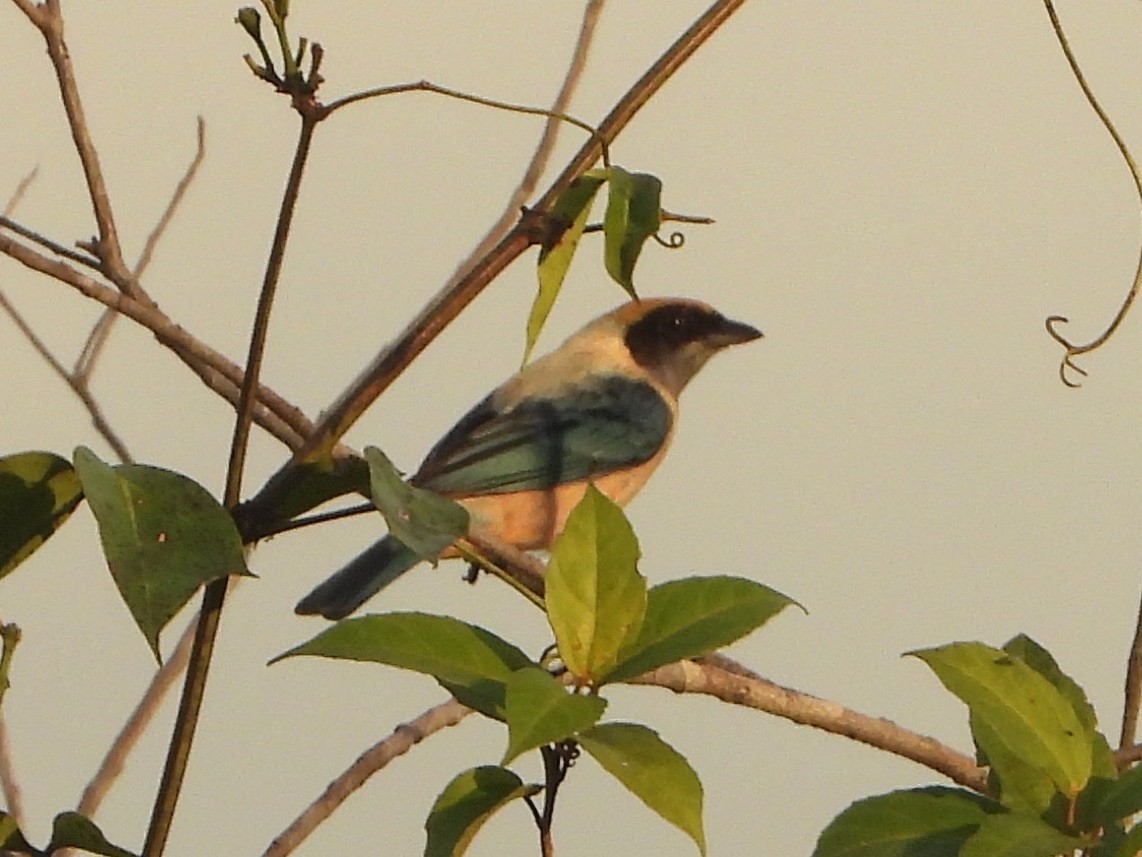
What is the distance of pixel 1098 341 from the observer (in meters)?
2.40

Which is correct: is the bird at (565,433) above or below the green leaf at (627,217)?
above

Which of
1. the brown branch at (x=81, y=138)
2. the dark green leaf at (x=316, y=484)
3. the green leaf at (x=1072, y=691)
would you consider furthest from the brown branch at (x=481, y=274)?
the brown branch at (x=81, y=138)

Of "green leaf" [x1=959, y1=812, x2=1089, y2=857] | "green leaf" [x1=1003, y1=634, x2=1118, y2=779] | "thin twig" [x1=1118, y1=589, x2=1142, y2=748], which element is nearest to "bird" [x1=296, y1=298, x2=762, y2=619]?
"thin twig" [x1=1118, y1=589, x2=1142, y2=748]

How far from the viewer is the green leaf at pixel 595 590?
4.04 feet

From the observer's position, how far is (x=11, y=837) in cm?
122

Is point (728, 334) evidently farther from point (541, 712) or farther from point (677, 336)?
Result: point (541, 712)

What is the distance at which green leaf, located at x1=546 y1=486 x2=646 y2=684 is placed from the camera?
1.23 meters

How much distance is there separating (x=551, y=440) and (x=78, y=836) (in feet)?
13.7

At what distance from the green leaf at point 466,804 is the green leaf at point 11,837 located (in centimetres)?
29

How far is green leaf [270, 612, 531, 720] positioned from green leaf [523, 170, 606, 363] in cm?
32

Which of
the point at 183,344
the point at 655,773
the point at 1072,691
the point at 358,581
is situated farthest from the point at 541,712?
the point at 358,581

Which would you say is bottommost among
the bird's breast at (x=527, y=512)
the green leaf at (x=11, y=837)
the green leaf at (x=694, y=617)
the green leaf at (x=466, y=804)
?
the green leaf at (x=11, y=837)

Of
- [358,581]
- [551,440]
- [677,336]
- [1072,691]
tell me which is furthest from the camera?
[677,336]

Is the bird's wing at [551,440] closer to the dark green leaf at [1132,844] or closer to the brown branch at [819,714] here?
the brown branch at [819,714]
